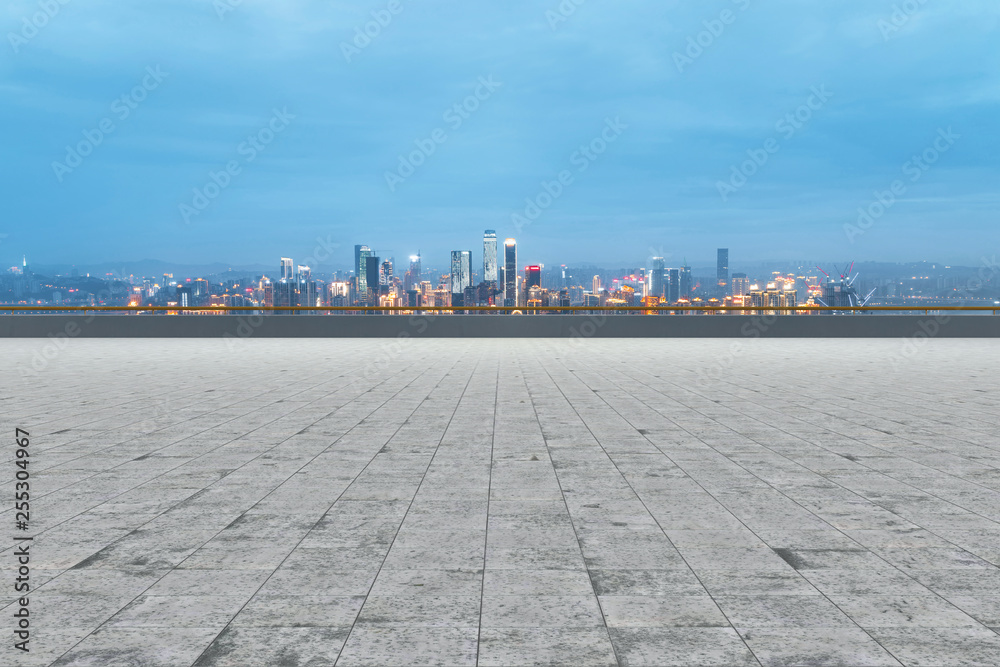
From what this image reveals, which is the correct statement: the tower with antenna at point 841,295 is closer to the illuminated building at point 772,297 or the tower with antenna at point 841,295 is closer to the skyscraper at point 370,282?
the illuminated building at point 772,297

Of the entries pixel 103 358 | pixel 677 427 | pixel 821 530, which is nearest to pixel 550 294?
pixel 103 358

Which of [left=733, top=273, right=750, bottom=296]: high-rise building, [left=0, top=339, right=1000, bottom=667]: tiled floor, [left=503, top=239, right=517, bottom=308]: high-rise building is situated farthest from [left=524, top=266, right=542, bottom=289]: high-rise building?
[left=0, top=339, right=1000, bottom=667]: tiled floor

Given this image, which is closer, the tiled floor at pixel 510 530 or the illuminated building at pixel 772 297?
the tiled floor at pixel 510 530

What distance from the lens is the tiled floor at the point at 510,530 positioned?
333cm

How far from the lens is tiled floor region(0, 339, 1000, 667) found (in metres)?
3.33

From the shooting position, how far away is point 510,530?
491cm

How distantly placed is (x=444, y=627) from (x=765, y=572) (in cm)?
188

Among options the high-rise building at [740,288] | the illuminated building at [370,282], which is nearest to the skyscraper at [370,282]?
the illuminated building at [370,282]

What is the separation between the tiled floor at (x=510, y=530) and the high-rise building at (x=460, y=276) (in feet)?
66.1

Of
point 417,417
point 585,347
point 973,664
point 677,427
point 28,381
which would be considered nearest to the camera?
point 973,664

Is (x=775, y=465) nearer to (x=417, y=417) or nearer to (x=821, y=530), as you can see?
(x=821, y=530)

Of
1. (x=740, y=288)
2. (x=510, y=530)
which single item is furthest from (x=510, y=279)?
(x=510, y=530)

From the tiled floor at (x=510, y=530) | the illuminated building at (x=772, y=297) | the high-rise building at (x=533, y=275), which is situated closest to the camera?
the tiled floor at (x=510, y=530)

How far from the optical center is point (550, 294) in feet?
103
